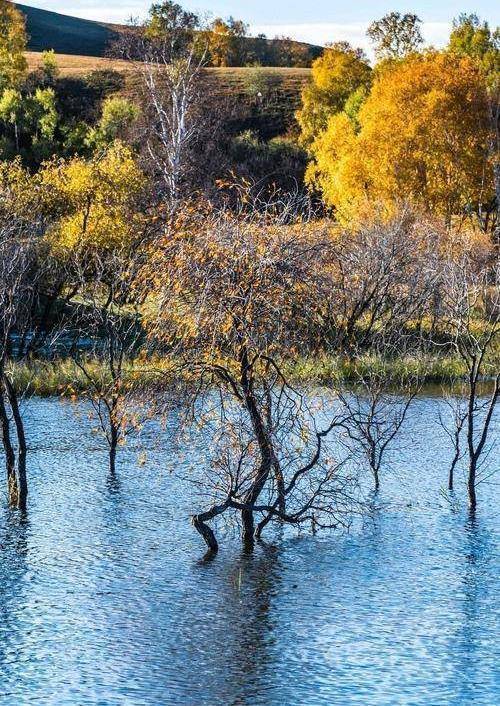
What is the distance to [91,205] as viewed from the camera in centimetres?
5116

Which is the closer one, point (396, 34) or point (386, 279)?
point (386, 279)

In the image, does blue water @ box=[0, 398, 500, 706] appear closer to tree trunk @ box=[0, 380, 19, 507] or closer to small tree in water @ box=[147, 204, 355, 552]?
tree trunk @ box=[0, 380, 19, 507]

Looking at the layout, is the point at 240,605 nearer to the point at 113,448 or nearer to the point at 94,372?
the point at 113,448

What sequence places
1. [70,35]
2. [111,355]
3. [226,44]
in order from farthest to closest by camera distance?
[70,35] < [226,44] < [111,355]

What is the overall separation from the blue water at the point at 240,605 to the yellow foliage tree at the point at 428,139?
1805 inches

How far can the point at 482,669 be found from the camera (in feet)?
58.5

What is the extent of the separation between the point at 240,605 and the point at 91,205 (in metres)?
32.8

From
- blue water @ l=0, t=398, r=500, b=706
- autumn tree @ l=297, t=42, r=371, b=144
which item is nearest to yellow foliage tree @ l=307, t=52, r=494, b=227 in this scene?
autumn tree @ l=297, t=42, r=371, b=144

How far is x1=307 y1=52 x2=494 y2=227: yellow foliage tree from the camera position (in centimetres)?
7244

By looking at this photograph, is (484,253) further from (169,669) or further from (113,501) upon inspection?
(169,669)

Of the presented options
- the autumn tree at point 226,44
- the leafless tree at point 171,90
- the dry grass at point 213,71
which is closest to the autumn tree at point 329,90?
the leafless tree at point 171,90

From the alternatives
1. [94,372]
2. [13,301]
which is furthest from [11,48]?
[13,301]

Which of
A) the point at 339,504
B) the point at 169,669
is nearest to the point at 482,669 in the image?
the point at 169,669

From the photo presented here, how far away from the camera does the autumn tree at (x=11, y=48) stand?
10344 centimetres
